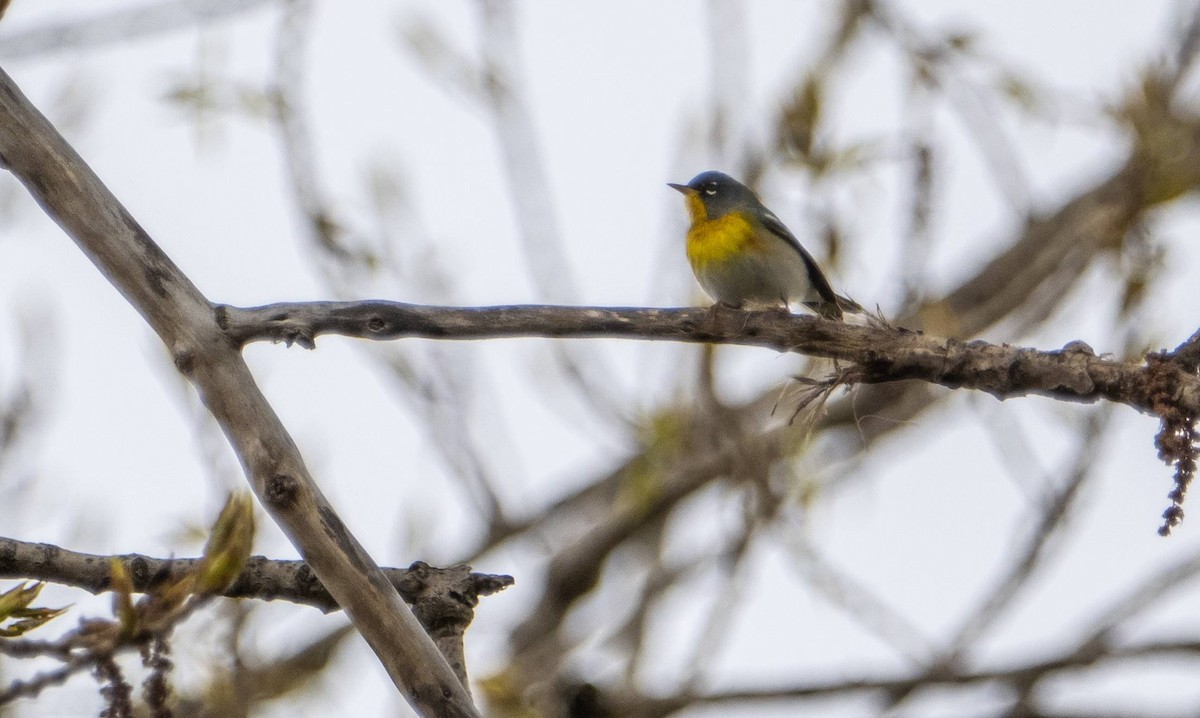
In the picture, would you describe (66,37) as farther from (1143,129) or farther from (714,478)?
(1143,129)

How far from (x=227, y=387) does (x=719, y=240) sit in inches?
142

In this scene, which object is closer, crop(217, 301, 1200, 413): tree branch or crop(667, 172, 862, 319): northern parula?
crop(217, 301, 1200, 413): tree branch

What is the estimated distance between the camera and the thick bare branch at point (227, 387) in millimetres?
2309

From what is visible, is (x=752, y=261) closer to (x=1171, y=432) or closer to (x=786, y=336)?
(x=786, y=336)

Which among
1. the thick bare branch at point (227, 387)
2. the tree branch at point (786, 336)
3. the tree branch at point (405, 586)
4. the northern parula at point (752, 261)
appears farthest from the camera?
the northern parula at point (752, 261)

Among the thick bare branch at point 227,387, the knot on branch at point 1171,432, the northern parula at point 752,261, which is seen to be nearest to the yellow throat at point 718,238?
the northern parula at point 752,261

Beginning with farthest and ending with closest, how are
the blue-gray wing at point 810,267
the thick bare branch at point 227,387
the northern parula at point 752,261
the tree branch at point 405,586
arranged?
the blue-gray wing at point 810,267
the northern parula at point 752,261
the tree branch at point 405,586
the thick bare branch at point 227,387

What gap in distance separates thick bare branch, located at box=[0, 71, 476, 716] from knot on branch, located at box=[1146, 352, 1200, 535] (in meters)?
1.44

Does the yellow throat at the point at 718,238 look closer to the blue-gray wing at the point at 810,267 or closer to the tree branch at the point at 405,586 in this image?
the blue-gray wing at the point at 810,267

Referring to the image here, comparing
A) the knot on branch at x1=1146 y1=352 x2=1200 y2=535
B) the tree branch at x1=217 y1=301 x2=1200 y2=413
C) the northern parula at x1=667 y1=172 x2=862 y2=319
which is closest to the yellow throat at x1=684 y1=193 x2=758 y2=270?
the northern parula at x1=667 y1=172 x2=862 y2=319

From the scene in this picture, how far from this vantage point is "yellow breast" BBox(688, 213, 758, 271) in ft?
18.6

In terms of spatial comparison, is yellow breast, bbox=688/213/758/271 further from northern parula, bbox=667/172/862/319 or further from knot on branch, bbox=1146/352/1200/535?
knot on branch, bbox=1146/352/1200/535

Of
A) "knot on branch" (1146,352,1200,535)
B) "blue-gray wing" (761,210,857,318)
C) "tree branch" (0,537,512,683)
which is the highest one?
"blue-gray wing" (761,210,857,318)

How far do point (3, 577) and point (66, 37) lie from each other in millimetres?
2480
